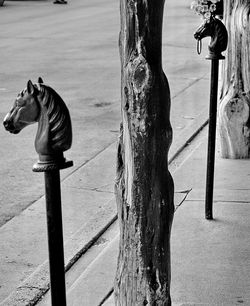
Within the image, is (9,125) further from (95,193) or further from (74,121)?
(74,121)

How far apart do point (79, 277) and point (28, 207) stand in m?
1.89

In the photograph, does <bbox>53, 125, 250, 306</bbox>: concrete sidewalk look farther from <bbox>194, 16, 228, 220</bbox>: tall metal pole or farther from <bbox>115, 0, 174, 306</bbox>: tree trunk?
<bbox>115, 0, 174, 306</bbox>: tree trunk

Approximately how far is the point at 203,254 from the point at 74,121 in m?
5.26

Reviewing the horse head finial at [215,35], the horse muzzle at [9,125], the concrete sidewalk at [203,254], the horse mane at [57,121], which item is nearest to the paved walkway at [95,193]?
the concrete sidewalk at [203,254]

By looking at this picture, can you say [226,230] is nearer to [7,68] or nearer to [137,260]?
[137,260]

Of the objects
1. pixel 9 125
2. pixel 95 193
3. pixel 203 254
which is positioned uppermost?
pixel 9 125

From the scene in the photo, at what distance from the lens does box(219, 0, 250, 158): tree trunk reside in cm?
770

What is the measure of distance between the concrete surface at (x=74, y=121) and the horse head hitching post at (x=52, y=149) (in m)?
1.62

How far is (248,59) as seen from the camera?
774 centimetres

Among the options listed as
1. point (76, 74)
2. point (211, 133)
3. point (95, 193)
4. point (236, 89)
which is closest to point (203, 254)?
point (211, 133)

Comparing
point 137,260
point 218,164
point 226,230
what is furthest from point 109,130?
point 137,260

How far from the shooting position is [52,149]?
3.26 metres

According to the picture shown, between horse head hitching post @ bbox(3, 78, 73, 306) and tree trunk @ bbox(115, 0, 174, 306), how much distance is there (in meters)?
0.65

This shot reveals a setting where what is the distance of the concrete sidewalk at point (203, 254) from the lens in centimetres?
474
